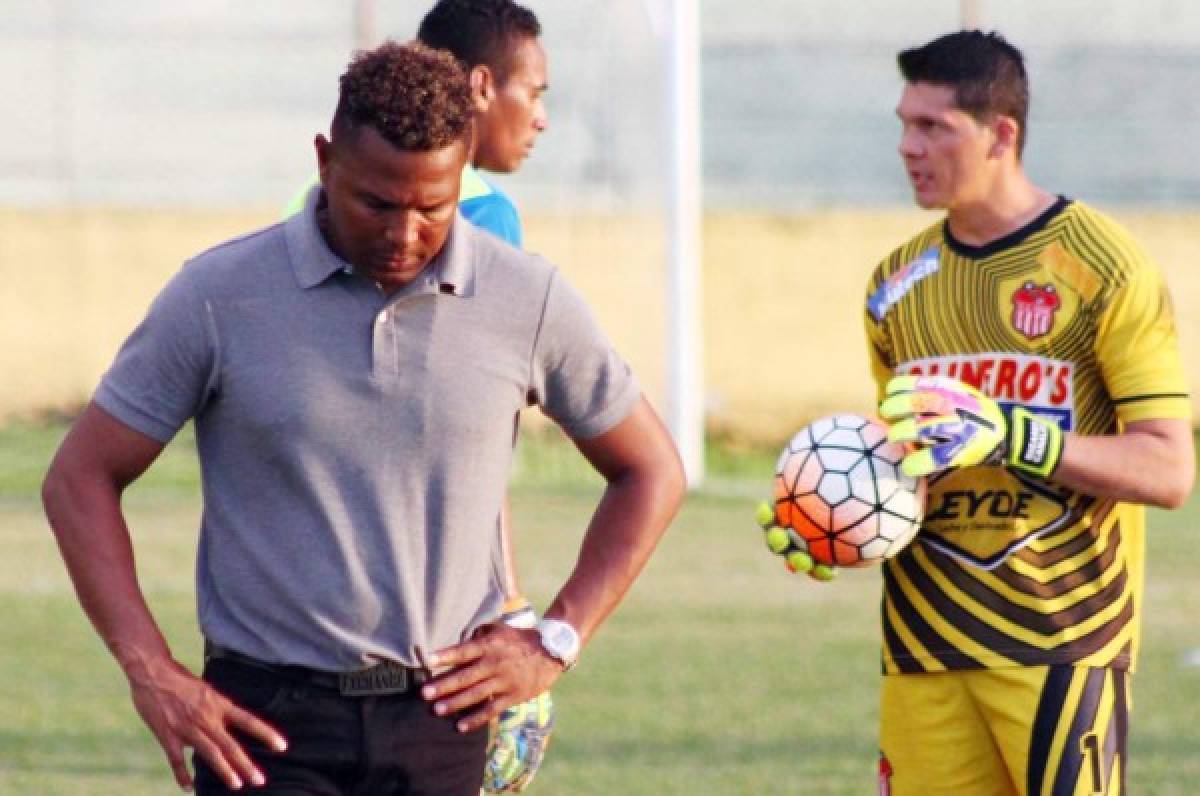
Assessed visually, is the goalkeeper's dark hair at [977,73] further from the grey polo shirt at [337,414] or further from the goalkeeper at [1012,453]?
the grey polo shirt at [337,414]

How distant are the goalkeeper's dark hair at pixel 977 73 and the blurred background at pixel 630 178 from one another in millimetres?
8865

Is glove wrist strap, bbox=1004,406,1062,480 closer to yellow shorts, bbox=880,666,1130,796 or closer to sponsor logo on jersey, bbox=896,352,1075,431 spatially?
sponsor logo on jersey, bbox=896,352,1075,431

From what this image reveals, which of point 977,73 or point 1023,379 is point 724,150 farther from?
point 1023,379

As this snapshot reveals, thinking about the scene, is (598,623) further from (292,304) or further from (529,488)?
(529,488)

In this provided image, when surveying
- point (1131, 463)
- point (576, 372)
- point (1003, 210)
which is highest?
point (1003, 210)

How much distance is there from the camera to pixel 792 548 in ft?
18.0

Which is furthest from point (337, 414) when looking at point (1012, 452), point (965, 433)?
point (1012, 452)

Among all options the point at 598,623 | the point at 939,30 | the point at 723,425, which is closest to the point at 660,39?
the point at 723,425

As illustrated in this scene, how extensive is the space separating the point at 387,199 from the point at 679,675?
277 inches

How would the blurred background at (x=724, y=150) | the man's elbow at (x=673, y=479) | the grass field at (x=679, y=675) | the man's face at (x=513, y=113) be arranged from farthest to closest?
the blurred background at (x=724, y=150) → the grass field at (x=679, y=675) → the man's face at (x=513, y=113) → the man's elbow at (x=673, y=479)

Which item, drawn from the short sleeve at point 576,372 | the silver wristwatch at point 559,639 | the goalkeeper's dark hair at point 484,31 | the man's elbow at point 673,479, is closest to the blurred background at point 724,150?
the goalkeeper's dark hair at point 484,31

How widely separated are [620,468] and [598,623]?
0.28 m

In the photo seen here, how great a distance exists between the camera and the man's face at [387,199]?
13.0 feet

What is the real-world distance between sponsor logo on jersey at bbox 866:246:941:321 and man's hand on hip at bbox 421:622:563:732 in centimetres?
169
